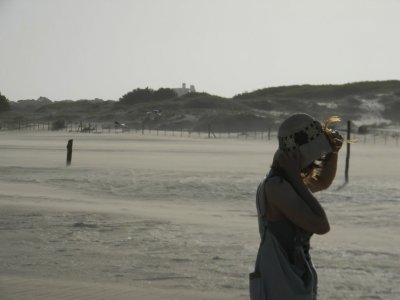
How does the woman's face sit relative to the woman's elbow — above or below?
above

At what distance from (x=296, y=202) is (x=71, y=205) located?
10.8 metres

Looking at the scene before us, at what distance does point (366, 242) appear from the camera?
32.7 feet

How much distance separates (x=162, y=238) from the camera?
32.7 ft

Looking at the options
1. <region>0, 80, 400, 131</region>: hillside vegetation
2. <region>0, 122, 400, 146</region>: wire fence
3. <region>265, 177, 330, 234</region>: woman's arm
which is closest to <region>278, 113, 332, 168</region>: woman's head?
<region>265, 177, 330, 234</region>: woman's arm

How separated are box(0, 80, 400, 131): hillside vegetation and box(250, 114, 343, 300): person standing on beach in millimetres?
67191

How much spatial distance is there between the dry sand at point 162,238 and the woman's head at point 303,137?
3801mm

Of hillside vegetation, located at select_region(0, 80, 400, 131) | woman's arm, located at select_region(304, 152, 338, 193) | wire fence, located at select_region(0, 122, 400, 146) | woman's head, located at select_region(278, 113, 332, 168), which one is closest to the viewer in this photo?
woman's head, located at select_region(278, 113, 332, 168)

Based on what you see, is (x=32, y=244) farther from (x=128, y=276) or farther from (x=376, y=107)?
(x=376, y=107)

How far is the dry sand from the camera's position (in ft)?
23.7

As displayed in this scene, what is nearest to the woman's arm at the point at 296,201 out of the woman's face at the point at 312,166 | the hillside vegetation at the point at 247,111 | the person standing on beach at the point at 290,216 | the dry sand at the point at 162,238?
the person standing on beach at the point at 290,216

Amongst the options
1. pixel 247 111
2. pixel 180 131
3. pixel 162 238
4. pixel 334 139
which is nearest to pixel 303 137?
pixel 334 139

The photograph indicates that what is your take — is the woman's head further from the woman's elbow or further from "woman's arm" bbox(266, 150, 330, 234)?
the woman's elbow

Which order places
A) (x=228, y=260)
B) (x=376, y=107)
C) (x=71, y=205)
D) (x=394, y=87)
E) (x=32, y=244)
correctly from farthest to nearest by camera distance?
1. (x=394, y=87)
2. (x=376, y=107)
3. (x=71, y=205)
4. (x=32, y=244)
5. (x=228, y=260)

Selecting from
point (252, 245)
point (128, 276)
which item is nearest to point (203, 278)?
point (128, 276)
